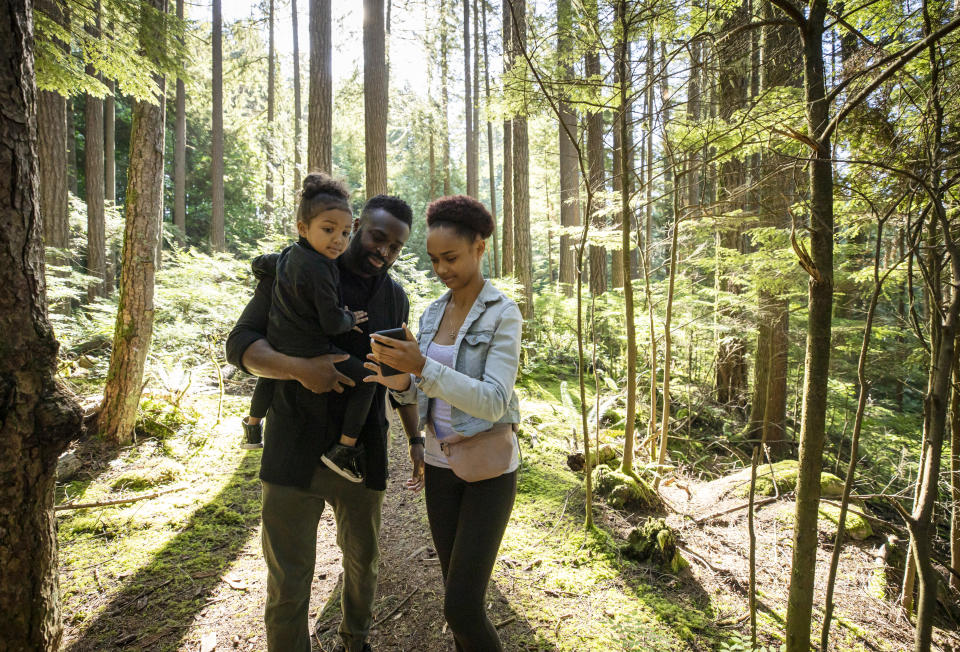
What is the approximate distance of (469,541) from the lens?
1.64 meters

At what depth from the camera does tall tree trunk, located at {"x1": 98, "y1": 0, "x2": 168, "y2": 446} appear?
4371 mm

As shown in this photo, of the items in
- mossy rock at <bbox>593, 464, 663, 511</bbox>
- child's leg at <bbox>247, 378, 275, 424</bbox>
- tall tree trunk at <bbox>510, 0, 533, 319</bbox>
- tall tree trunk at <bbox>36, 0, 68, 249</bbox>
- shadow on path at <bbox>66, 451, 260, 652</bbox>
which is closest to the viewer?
child's leg at <bbox>247, 378, 275, 424</bbox>

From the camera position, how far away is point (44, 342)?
153cm

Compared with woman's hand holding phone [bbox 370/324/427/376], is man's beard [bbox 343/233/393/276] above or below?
above

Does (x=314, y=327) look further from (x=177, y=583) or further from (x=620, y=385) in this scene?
(x=620, y=385)

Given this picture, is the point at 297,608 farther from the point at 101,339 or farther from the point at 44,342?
the point at 101,339

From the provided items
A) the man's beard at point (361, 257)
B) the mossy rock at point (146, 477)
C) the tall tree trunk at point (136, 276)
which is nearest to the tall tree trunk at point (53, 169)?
the tall tree trunk at point (136, 276)

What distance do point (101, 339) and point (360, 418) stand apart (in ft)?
24.7

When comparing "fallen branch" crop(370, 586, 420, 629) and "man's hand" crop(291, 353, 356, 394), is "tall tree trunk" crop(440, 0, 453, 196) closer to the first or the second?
"fallen branch" crop(370, 586, 420, 629)

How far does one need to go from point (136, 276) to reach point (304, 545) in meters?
4.15

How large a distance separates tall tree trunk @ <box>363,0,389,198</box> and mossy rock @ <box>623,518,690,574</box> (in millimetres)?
5796

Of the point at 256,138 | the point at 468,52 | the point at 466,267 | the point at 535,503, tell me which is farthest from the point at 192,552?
the point at 256,138

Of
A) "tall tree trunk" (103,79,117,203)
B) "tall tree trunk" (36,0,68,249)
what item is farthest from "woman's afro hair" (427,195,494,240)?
"tall tree trunk" (103,79,117,203)

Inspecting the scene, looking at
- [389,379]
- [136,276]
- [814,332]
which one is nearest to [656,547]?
[814,332]
